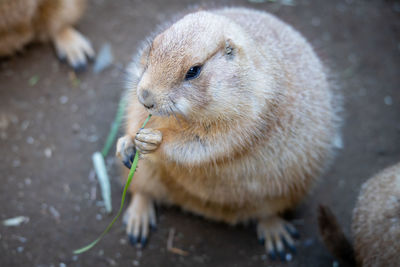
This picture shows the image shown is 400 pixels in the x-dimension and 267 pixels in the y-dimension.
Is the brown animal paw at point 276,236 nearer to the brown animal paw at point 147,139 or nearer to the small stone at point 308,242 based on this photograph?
the small stone at point 308,242

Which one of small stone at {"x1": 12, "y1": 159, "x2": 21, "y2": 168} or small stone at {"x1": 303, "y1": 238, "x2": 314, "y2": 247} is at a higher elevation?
small stone at {"x1": 303, "y1": 238, "x2": 314, "y2": 247}

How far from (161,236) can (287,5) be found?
3514 millimetres

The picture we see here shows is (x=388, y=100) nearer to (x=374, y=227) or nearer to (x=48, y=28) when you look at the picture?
(x=374, y=227)

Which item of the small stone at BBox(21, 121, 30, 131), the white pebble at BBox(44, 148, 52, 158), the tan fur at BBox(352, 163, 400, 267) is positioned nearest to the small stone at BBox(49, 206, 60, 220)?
the white pebble at BBox(44, 148, 52, 158)

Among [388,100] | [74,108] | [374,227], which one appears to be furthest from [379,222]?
[74,108]

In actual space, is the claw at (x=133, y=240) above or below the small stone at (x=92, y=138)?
below

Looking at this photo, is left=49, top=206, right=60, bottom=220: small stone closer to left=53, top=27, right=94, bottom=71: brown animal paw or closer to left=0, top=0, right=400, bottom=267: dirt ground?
left=0, top=0, right=400, bottom=267: dirt ground

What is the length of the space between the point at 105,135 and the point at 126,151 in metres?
1.36

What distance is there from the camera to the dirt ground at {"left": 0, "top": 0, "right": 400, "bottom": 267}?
3.75 metres

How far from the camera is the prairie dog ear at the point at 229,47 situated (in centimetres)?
270

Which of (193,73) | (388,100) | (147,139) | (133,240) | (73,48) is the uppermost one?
(388,100)

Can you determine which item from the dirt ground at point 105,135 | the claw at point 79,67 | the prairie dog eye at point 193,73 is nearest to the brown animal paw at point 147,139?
the prairie dog eye at point 193,73

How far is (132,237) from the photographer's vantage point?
3.78 m

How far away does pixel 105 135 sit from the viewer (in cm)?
442
